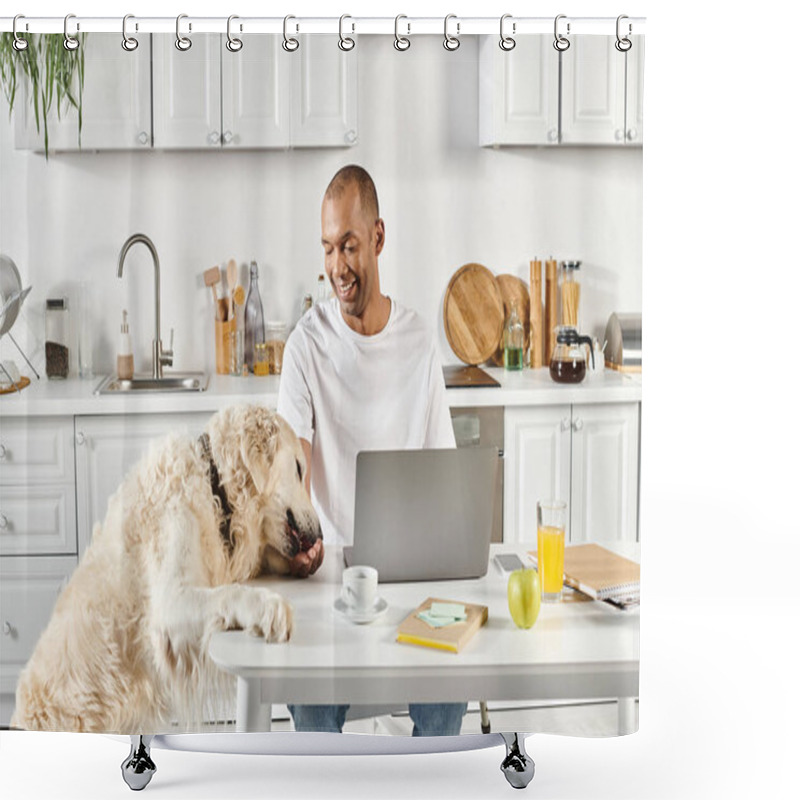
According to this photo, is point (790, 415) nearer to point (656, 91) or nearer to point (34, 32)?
point (656, 91)

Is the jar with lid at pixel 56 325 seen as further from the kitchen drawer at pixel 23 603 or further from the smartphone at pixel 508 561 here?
the smartphone at pixel 508 561

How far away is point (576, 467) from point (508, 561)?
0.23 meters

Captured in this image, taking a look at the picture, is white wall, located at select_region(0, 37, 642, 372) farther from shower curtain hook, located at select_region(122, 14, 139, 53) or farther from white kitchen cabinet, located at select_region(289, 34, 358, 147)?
shower curtain hook, located at select_region(122, 14, 139, 53)

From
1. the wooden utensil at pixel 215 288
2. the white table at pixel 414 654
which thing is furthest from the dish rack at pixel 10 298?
the white table at pixel 414 654

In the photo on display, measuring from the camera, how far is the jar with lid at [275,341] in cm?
225

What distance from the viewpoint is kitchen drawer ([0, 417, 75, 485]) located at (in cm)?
228

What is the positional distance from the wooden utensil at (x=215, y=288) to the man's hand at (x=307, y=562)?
1.59 feet

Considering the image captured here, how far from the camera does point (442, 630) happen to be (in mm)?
2197

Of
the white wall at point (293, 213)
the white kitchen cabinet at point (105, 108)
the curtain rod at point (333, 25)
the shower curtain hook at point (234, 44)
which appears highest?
the curtain rod at point (333, 25)

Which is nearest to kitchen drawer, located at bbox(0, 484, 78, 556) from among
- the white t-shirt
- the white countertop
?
the white countertop

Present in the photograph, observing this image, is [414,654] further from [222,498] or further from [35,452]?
[35,452]

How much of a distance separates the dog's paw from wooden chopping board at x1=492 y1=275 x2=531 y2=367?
2.10 feet

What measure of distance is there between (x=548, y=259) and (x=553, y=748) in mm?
1260

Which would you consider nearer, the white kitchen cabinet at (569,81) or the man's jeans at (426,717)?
the white kitchen cabinet at (569,81)
